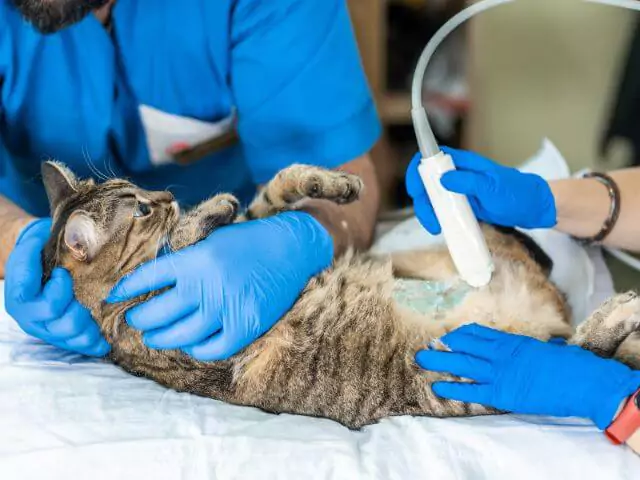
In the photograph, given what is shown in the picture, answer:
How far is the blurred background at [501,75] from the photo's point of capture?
2.38 metres

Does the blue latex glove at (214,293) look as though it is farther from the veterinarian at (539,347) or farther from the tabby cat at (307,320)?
the veterinarian at (539,347)

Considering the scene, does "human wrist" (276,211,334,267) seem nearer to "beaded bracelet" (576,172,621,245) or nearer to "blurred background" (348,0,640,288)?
"beaded bracelet" (576,172,621,245)

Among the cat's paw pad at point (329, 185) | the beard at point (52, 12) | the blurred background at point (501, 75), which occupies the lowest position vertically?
the blurred background at point (501, 75)

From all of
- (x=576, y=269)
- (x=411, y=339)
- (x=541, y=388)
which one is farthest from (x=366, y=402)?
(x=576, y=269)

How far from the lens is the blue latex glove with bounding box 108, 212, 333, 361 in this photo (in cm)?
90

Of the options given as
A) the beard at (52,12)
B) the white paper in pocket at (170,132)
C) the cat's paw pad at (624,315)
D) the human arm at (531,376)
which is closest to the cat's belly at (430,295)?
the human arm at (531,376)

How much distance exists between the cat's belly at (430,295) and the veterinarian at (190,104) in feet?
0.49

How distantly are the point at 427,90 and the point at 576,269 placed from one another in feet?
5.30

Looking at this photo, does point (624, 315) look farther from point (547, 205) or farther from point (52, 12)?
point (52, 12)

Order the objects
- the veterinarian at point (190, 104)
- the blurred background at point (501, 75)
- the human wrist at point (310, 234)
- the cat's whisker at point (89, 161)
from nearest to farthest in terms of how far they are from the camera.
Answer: the human wrist at point (310, 234) < the veterinarian at point (190, 104) < the cat's whisker at point (89, 161) < the blurred background at point (501, 75)

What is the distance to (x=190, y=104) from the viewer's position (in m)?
1.31

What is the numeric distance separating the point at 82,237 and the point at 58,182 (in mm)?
172

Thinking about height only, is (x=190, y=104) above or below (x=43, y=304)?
above

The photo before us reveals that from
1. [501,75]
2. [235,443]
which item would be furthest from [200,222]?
[501,75]
